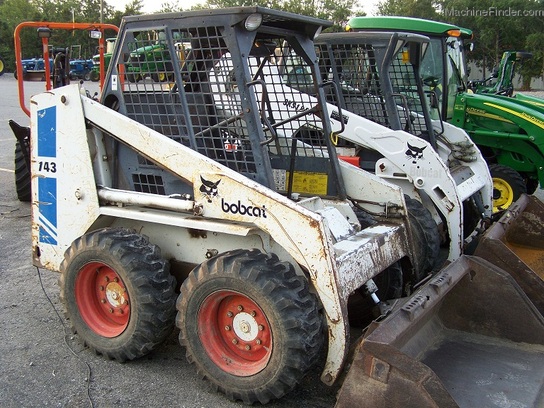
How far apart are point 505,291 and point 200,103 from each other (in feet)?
7.36

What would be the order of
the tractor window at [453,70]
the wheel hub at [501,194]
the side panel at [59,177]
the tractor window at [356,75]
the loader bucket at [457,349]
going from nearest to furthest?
the loader bucket at [457,349] < the side panel at [59,177] < the tractor window at [356,75] < the wheel hub at [501,194] < the tractor window at [453,70]

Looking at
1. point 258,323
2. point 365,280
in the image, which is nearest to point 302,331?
point 258,323

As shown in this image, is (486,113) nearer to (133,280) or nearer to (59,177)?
(59,177)

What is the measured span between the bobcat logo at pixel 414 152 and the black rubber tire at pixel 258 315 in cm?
279

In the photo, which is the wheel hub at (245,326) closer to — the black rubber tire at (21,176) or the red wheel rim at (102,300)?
the red wheel rim at (102,300)

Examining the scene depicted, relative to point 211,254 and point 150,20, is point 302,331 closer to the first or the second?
point 211,254

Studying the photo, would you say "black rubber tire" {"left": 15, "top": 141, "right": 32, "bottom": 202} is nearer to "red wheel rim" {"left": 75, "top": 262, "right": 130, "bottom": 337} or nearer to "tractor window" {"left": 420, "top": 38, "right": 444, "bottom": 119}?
"red wheel rim" {"left": 75, "top": 262, "right": 130, "bottom": 337}

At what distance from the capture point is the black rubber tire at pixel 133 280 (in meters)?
3.75

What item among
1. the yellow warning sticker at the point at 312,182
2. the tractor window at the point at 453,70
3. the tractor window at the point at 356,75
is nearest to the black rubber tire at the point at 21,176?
the tractor window at the point at 356,75

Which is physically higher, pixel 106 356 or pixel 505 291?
pixel 505 291

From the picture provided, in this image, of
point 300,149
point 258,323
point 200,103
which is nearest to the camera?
point 258,323

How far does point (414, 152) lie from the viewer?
5.79m

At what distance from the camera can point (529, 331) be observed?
365 cm

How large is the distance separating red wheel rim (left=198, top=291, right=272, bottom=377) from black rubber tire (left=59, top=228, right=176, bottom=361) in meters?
0.37
